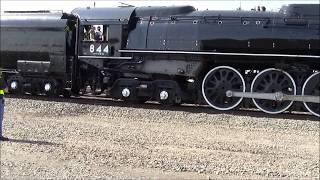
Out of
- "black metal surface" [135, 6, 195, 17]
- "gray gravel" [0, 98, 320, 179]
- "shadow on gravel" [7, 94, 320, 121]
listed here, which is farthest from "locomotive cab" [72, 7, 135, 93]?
"gray gravel" [0, 98, 320, 179]

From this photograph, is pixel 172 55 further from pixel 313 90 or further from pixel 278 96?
pixel 313 90

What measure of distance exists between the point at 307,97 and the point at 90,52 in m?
6.64

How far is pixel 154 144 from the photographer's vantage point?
9016 millimetres

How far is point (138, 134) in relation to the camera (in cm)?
997

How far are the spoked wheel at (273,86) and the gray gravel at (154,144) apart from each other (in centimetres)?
54

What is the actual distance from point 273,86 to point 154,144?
5494 mm

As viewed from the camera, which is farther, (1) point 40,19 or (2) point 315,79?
(1) point 40,19

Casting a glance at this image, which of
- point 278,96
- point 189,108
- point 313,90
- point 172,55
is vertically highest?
point 172,55

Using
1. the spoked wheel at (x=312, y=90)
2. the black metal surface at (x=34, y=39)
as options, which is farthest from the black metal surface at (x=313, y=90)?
the black metal surface at (x=34, y=39)

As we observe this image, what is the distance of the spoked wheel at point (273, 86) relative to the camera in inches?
524

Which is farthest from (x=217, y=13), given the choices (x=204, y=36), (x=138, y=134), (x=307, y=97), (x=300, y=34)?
(x=138, y=134)

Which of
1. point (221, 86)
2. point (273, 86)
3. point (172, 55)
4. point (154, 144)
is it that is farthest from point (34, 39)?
point (154, 144)

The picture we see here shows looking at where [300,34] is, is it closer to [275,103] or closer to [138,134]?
[275,103]

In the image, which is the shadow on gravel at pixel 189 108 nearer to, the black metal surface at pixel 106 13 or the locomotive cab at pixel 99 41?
the locomotive cab at pixel 99 41
